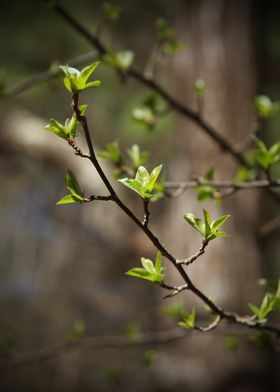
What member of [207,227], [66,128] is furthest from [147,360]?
[66,128]

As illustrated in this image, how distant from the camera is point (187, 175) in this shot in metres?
1.93

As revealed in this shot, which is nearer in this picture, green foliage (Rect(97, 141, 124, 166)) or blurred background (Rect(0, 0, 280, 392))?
green foliage (Rect(97, 141, 124, 166))

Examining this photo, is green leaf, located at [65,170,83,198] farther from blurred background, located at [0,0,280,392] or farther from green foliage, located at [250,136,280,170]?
blurred background, located at [0,0,280,392]

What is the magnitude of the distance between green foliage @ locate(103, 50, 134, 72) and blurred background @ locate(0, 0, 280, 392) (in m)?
0.07

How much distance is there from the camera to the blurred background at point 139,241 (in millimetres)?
1582

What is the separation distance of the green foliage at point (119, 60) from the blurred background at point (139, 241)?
7cm

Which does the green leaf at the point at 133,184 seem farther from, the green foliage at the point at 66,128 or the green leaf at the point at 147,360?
the green leaf at the point at 147,360

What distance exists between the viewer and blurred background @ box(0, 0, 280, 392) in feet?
5.19

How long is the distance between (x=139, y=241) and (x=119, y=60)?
2.06 m

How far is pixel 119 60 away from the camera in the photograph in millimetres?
950

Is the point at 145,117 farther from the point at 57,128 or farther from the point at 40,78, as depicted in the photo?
the point at 57,128

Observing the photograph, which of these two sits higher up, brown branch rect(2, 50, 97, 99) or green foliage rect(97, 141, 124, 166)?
brown branch rect(2, 50, 97, 99)

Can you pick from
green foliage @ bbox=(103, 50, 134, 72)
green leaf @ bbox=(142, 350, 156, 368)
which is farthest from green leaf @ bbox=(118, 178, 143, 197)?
green leaf @ bbox=(142, 350, 156, 368)

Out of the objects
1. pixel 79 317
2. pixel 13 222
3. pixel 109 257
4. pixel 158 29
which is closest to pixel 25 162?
pixel 13 222
